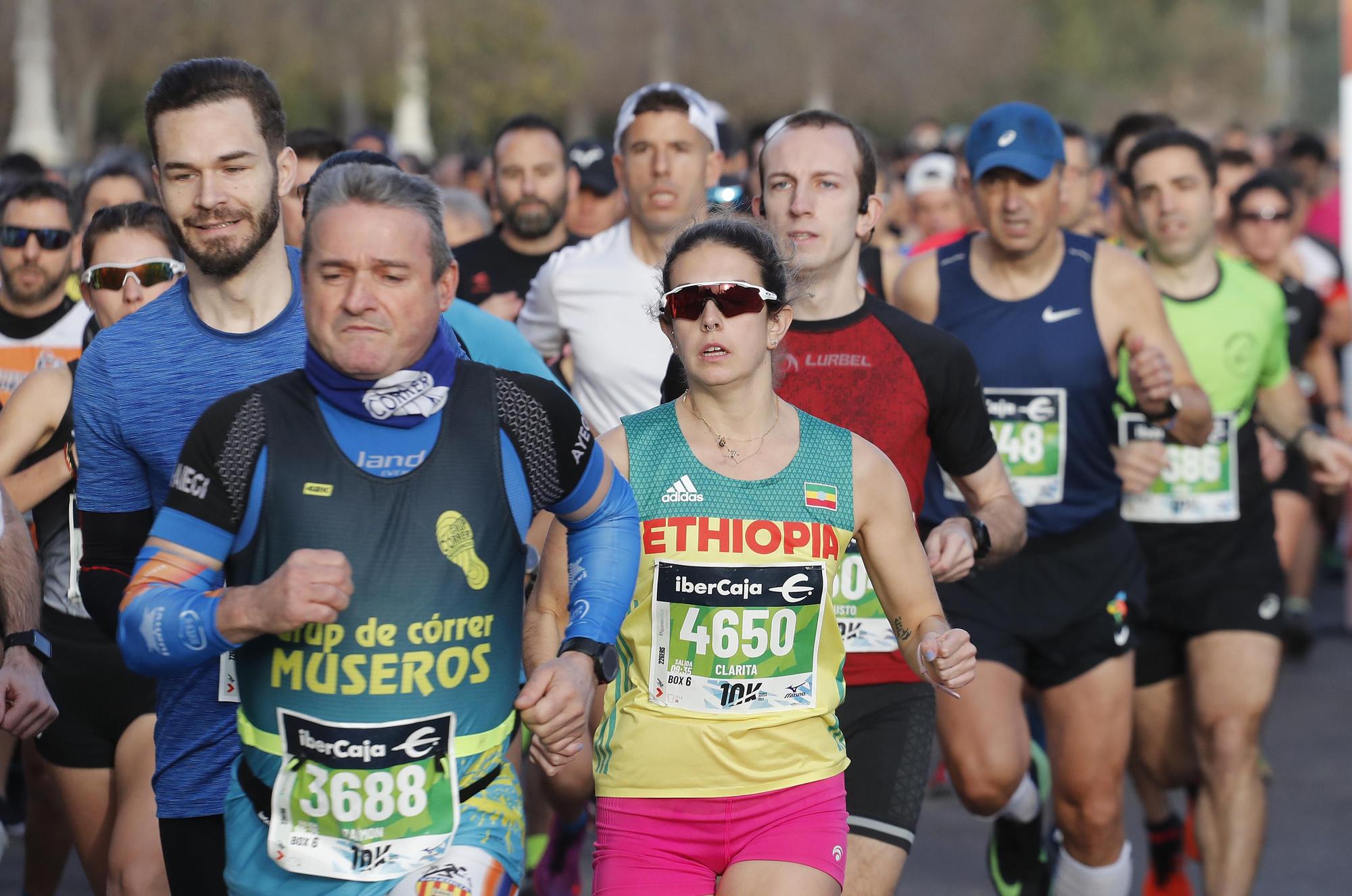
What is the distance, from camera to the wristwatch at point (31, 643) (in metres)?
4.37

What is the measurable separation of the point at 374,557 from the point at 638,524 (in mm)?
642

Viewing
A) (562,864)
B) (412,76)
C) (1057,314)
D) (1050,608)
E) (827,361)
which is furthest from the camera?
(412,76)

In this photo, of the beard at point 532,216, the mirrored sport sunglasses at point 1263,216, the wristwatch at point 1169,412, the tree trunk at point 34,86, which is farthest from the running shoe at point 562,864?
the tree trunk at point 34,86

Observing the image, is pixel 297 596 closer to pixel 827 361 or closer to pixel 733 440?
pixel 733 440

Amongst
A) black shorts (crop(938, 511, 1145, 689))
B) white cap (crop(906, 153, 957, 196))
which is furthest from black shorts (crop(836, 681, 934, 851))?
white cap (crop(906, 153, 957, 196))

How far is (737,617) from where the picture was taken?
4.08 m

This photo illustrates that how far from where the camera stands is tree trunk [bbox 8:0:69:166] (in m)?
30.4

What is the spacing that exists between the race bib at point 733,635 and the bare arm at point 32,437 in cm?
215

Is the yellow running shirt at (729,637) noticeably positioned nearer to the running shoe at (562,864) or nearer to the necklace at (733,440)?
the necklace at (733,440)

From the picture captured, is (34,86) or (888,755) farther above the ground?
(34,86)

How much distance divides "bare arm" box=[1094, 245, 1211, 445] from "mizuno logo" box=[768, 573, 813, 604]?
7.08ft

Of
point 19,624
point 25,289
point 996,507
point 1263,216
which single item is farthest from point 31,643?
point 1263,216

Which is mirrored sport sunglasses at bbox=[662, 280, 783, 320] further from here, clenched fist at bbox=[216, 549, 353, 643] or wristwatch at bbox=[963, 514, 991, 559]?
clenched fist at bbox=[216, 549, 353, 643]

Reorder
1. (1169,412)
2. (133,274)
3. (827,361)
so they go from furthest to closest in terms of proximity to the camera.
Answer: (1169,412)
(133,274)
(827,361)
